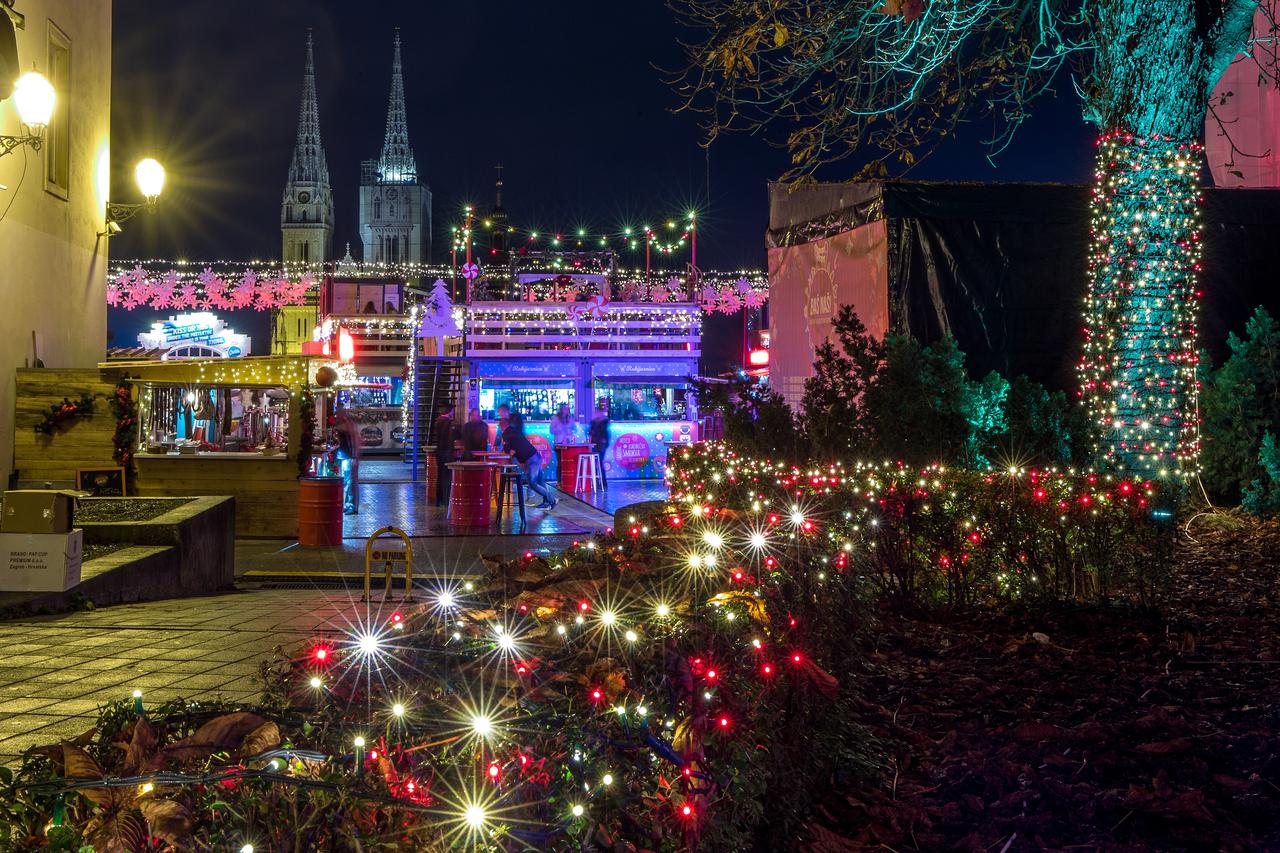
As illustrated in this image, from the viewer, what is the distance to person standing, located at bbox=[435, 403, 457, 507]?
1912 centimetres

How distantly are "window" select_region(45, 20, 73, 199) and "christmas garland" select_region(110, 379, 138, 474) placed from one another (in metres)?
3.18

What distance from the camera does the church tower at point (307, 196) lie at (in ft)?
520

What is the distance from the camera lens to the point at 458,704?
2650 mm

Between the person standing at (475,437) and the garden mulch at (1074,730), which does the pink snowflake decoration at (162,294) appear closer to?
the person standing at (475,437)

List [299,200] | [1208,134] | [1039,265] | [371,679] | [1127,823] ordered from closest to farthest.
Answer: [371,679] < [1127,823] < [1039,265] < [1208,134] < [299,200]

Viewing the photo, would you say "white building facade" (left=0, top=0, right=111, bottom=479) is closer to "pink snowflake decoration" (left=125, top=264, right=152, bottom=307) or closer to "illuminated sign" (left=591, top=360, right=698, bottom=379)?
"illuminated sign" (left=591, top=360, right=698, bottom=379)

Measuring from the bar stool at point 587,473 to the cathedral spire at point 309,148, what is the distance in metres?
148

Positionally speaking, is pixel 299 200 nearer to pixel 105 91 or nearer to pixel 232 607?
pixel 105 91

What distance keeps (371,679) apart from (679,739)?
855 millimetres

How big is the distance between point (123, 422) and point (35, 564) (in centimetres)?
719

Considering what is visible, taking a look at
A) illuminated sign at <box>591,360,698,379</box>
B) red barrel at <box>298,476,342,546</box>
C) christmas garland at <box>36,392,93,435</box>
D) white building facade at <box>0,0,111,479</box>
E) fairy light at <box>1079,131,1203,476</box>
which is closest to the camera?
fairy light at <box>1079,131,1203,476</box>

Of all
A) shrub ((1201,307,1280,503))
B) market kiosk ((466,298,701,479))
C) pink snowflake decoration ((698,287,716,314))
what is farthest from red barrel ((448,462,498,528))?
pink snowflake decoration ((698,287,716,314))

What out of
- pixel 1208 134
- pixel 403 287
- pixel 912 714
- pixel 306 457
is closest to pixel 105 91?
pixel 306 457

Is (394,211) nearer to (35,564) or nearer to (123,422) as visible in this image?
(123,422)
